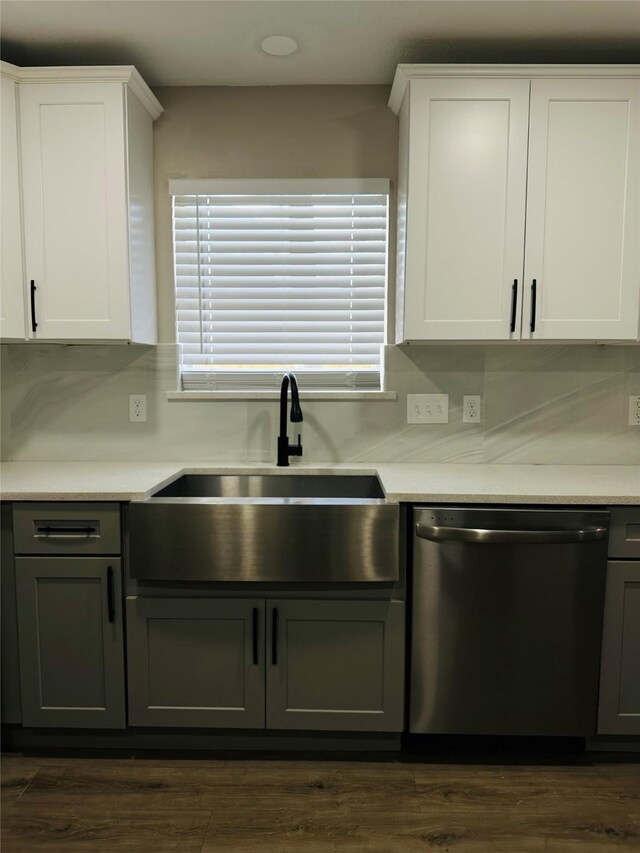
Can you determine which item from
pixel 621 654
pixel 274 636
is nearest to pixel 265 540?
pixel 274 636

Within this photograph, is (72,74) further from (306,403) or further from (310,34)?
(306,403)

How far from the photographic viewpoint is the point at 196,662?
1.89 meters

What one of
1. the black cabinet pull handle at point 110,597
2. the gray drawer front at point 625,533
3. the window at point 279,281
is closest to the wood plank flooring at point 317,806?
the black cabinet pull handle at point 110,597

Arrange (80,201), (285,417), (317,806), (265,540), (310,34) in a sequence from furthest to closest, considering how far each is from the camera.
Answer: (285,417) → (80,201) → (310,34) → (265,540) → (317,806)

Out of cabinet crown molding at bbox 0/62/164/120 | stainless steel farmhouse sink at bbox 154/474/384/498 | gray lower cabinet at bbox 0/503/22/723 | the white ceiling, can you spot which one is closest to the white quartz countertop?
stainless steel farmhouse sink at bbox 154/474/384/498

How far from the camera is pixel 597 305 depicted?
6.75ft

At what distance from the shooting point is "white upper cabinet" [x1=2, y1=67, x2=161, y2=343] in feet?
6.63

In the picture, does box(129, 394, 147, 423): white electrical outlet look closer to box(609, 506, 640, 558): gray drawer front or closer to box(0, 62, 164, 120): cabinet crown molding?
box(0, 62, 164, 120): cabinet crown molding

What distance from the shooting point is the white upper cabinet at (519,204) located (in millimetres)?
1998

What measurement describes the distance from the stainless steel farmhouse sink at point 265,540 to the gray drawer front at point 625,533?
72cm

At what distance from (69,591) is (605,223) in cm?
230

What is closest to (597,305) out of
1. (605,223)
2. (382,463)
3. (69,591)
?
(605,223)

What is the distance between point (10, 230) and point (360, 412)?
1.53 metres

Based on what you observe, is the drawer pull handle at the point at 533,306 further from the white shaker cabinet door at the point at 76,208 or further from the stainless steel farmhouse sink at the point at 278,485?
the white shaker cabinet door at the point at 76,208
